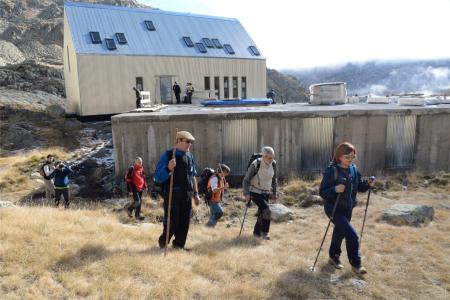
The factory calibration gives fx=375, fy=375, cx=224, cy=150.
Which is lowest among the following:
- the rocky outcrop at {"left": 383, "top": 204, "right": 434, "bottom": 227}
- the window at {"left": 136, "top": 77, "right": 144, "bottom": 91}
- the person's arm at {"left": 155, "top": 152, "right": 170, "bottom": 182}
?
the rocky outcrop at {"left": 383, "top": 204, "right": 434, "bottom": 227}

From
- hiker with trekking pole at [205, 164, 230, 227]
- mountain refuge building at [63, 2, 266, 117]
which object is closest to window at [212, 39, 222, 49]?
mountain refuge building at [63, 2, 266, 117]

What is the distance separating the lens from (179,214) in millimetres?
6125

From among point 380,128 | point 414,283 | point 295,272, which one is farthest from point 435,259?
point 380,128

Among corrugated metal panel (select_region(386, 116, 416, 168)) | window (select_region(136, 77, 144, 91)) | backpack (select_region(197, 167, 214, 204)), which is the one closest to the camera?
backpack (select_region(197, 167, 214, 204))

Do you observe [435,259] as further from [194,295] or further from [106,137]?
[106,137]

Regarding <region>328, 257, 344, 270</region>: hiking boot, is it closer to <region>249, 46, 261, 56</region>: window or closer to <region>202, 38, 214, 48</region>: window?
<region>202, 38, 214, 48</region>: window

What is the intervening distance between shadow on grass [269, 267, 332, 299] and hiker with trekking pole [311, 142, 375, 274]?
0.63m

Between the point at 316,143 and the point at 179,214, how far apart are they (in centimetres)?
952

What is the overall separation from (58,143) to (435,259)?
64.5ft

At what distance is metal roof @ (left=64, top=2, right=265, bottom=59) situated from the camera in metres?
26.8

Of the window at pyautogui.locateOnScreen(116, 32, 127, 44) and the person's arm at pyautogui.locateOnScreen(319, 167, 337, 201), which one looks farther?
the window at pyautogui.locateOnScreen(116, 32, 127, 44)

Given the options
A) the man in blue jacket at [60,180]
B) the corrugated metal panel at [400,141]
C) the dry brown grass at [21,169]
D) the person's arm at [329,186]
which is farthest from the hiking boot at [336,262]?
the dry brown grass at [21,169]

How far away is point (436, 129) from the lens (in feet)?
50.3

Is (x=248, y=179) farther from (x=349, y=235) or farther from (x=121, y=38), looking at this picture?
(x=121, y=38)
